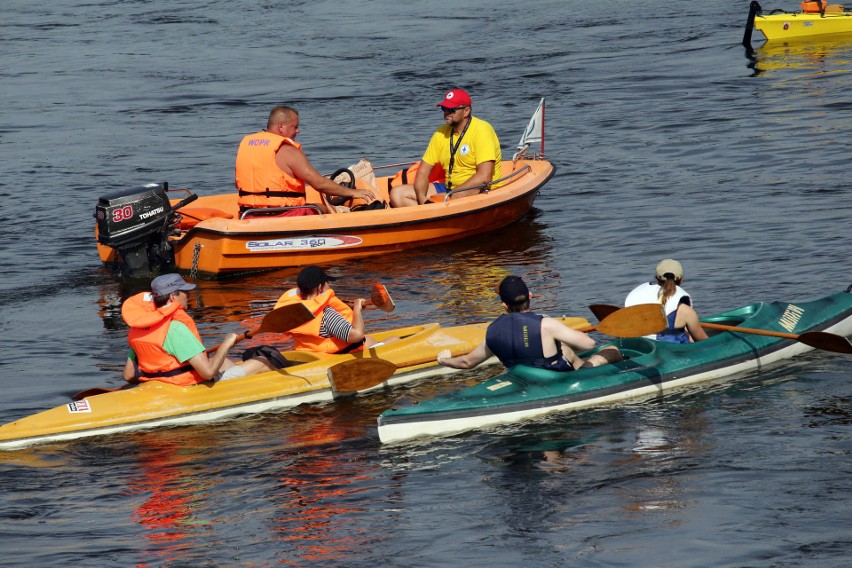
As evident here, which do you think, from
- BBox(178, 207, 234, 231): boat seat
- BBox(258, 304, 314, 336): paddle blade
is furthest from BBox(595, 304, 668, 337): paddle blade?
BBox(178, 207, 234, 231): boat seat

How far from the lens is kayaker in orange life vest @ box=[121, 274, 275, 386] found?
8266 mm

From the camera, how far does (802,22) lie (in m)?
24.1

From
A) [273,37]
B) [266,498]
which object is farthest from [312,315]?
[273,37]

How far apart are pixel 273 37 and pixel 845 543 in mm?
24259

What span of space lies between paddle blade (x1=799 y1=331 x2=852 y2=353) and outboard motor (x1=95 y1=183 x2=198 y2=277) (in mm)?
6557

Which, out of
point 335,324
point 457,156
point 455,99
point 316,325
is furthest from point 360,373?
point 457,156

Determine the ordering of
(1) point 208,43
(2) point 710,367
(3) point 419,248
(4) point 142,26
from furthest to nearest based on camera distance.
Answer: (4) point 142,26
(1) point 208,43
(3) point 419,248
(2) point 710,367

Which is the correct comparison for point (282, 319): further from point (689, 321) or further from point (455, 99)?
point (455, 99)

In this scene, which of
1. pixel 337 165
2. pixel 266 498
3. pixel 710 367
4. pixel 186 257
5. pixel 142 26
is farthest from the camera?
pixel 142 26

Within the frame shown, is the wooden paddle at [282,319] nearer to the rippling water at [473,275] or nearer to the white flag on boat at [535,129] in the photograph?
the rippling water at [473,275]

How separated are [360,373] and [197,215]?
17.6ft

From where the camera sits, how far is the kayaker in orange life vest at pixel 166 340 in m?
8.27

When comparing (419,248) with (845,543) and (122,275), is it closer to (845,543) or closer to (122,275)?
(122,275)

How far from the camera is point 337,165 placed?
17875 mm
